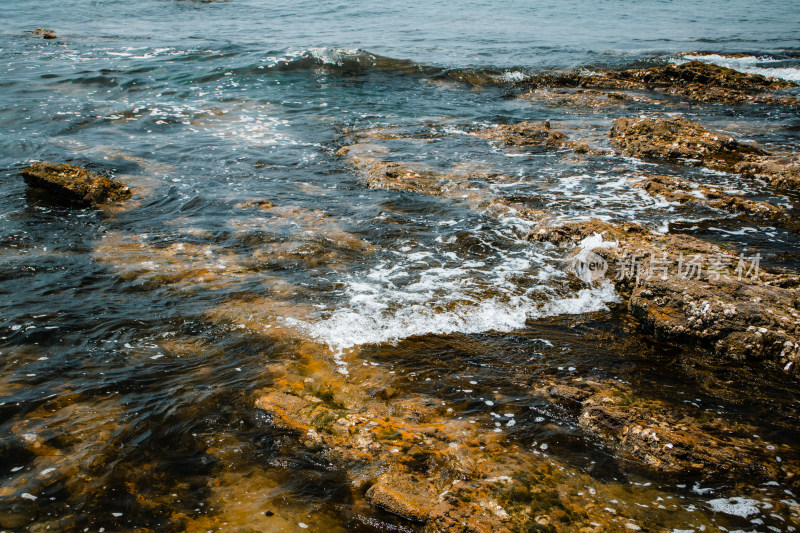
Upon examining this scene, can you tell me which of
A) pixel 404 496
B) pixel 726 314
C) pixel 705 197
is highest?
pixel 705 197

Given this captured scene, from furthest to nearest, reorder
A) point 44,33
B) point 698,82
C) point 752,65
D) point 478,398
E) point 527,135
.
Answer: point 44,33 → point 752,65 → point 698,82 → point 527,135 → point 478,398

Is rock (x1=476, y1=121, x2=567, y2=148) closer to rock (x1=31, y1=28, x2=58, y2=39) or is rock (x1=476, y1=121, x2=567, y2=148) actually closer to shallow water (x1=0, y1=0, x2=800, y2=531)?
shallow water (x1=0, y1=0, x2=800, y2=531)

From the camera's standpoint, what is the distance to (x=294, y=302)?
591cm

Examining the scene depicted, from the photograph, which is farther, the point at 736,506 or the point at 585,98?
the point at 585,98

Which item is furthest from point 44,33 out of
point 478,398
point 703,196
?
point 478,398

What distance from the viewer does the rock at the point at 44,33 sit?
24.8 m

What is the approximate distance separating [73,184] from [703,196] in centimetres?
1087

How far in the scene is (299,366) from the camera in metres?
4.83

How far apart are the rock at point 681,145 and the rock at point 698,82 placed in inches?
246

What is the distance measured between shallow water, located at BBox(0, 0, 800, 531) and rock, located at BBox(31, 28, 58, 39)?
1139 centimetres

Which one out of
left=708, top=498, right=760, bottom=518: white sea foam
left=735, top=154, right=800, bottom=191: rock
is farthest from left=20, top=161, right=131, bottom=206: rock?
left=735, top=154, right=800, bottom=191: rock

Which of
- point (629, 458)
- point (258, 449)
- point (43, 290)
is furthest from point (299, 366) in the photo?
point (43, 290)

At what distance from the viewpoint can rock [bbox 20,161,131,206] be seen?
841 centimetres

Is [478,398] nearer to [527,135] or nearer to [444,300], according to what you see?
[444,300]
